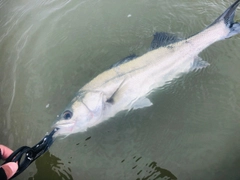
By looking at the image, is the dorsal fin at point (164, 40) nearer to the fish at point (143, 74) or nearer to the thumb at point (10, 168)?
the fish at point (143, 74)

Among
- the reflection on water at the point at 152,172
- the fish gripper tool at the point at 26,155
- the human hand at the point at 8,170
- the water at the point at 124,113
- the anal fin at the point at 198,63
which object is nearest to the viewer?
the human hand at the point at 8,170

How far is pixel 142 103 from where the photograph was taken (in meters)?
3.98

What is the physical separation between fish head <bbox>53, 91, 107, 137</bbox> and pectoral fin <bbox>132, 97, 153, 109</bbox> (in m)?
0.46

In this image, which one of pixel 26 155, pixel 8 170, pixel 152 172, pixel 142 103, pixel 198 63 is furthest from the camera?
pixel 198 63

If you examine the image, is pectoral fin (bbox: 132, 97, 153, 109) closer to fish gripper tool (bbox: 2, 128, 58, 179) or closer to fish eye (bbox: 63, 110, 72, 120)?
fish eye (bbox: 63, 110, 72, 120)

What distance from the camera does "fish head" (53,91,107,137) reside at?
145 inches

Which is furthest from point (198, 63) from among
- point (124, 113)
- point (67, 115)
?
point (67, 115)

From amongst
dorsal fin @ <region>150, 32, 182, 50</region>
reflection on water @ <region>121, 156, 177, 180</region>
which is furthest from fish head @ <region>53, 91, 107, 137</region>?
dorsal fin @ <region>150, 32, 182, 50</region>

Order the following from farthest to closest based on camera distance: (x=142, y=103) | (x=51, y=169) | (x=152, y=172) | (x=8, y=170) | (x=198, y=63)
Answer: (x=198, y=63), (x=142, y=103), (x=51, y=169), (x=152, y=172), (x=8, y=170)

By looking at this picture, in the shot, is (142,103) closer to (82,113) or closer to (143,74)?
(143,74)

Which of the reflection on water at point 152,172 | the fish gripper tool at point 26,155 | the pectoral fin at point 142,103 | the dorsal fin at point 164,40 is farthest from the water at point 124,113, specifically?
the fish gripper tool at point 26,155

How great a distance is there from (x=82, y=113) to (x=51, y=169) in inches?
35.0

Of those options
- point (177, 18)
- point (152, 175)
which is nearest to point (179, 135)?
point (152, 175)

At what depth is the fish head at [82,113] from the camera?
3.68m
